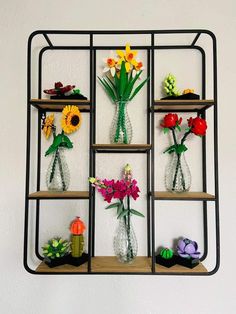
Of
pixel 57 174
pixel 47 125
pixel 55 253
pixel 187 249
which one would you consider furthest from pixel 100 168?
pixel 187 249

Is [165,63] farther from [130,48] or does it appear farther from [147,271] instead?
[147,271]

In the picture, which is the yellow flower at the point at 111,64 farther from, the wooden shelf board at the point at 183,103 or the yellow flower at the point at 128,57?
the wooden shelf board at the point at 183,103

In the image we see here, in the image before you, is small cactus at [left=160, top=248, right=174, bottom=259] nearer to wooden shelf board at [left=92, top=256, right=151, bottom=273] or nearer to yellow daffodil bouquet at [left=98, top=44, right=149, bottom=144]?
wooden shelf board at [left=92, top=256, right=151, bottom=273]

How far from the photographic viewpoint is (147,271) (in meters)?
1.07

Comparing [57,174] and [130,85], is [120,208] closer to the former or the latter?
[57,174]

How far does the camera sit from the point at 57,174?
47.0 inches

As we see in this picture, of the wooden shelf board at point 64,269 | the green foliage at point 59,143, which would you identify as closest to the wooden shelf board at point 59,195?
the green foliage at point 59,143

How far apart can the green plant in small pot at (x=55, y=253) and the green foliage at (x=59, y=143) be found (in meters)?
0.39

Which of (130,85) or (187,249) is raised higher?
(130,85)

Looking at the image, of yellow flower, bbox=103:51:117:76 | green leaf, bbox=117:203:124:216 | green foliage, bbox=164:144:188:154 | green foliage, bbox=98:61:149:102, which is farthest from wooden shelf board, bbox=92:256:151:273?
yellow flower, bbox=103:51:117:76

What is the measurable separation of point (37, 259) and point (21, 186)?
0.35 meters

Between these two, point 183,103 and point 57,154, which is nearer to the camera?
point 183,103

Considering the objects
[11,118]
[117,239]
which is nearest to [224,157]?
[117,239]

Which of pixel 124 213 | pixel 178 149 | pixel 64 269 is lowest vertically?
pixel 64 269
